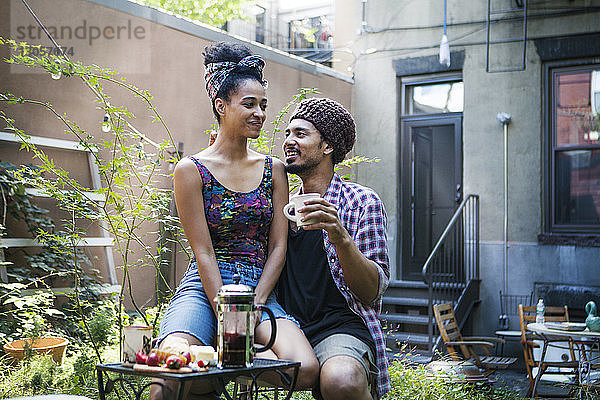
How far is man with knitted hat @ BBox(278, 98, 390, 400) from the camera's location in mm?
2188

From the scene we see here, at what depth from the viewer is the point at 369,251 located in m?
2.47

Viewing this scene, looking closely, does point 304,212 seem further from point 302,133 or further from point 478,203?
point 478,203

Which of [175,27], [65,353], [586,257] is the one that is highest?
[175,27]

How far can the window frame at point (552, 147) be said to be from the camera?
8.02 metres

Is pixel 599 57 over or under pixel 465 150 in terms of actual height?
over

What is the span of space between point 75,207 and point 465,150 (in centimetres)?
554

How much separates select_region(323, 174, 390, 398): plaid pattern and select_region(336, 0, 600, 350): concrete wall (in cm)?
599

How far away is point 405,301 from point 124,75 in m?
4.40

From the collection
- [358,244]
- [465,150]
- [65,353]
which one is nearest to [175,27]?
[65,353]

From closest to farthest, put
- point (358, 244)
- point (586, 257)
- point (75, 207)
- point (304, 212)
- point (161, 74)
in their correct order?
point (304, 212)
point (358, 244)
point (75, 207)
point (161, 74)
point (586, 257)

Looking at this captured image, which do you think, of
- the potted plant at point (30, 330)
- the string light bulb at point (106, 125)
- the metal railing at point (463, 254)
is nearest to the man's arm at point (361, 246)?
the string light bulb at point (106, 125)

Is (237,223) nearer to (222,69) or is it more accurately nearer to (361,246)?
(361,246)

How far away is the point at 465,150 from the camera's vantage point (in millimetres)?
8578

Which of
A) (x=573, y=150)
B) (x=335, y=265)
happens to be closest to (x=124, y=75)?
(x=335, y=265)
